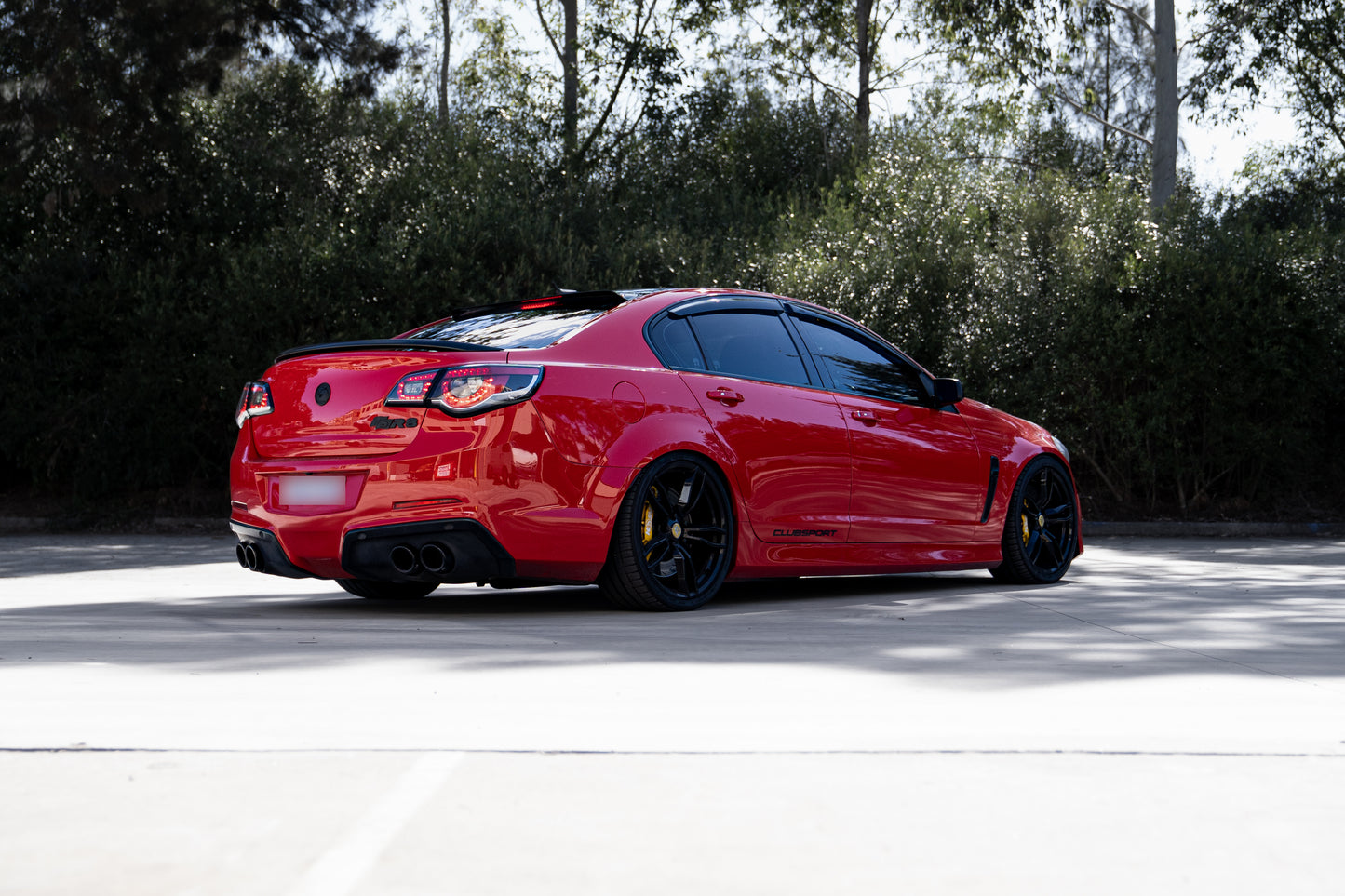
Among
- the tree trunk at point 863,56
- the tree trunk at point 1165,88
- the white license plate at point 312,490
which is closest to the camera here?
the white license plate at point 312,490

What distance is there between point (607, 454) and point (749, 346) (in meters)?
1.35

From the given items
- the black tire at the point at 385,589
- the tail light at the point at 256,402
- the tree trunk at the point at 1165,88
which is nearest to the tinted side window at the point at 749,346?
the black tire at the point at 385,589

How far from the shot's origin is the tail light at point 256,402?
671cm

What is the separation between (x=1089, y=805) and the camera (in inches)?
119

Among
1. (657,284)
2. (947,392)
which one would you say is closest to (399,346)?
(947,392)

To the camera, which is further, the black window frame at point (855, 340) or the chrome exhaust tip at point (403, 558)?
the black window frame at point (855, 340)

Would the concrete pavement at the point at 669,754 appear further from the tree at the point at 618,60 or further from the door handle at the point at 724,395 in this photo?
the tree at the point at 618,60

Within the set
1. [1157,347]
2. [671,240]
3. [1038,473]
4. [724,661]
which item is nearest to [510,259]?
[671,240]

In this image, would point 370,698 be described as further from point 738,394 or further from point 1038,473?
point 1038,473

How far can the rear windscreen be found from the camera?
21.7 feet

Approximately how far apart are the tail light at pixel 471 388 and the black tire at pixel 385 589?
5.54ft

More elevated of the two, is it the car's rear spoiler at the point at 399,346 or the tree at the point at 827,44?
the tree at the point at 827,44

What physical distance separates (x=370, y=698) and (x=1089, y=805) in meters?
2.10

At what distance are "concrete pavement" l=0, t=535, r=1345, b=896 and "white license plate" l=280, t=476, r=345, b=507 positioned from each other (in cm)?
54
